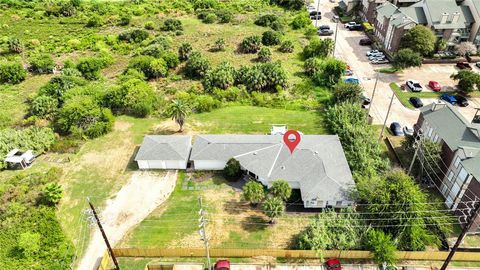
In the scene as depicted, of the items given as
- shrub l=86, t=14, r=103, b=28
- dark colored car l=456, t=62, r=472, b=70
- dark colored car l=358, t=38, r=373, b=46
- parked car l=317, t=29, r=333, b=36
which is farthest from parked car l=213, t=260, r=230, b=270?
shrub l=86, t=14, r=103, b=28

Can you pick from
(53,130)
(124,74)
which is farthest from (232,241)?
(124,74)

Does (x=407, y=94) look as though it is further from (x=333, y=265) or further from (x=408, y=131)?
(x=333, y=265)

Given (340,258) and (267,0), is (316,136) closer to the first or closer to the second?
(340,258)

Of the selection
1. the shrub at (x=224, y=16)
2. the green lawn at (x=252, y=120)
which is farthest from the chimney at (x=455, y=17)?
the shrub at (x=224, y=16)

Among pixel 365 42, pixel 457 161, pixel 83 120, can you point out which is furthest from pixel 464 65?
pixel 83 120

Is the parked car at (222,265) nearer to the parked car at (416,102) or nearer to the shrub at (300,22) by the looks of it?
the parked car at (416,102)

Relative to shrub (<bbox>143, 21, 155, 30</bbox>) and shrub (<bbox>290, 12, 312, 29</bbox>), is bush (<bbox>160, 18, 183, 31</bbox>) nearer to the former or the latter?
shrub (<bbox>143, 21, 155, 30</bbox>)
